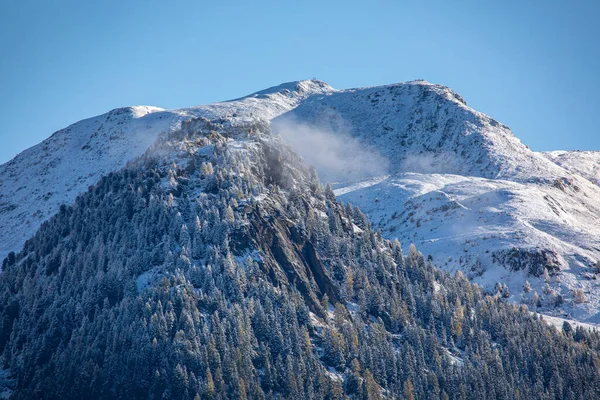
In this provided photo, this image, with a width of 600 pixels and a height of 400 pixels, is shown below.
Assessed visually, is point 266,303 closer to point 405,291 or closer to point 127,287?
point 127,287

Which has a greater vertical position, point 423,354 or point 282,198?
point 282,198

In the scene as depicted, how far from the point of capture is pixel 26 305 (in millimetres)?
164750

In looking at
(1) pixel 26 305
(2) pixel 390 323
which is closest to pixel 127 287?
(1) pixel 26 305

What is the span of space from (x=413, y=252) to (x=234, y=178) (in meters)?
52.9

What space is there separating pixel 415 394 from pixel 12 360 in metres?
83.7

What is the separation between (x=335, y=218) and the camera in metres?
196

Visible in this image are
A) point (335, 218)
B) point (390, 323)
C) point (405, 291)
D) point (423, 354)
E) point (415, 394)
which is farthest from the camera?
point (335, 218)

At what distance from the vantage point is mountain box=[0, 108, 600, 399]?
459ft

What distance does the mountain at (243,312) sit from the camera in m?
140

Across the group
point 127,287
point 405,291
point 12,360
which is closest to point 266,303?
point 127,287

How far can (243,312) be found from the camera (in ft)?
493

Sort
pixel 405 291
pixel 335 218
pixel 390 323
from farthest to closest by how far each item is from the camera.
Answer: pixel 335 218
pixel 405 291
pixel 390 323

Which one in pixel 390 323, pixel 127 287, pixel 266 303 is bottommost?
pixel 390 323

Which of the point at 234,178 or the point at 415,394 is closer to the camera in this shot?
the point at 415,394
